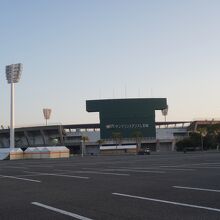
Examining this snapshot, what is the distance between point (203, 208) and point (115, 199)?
A: 9.71ft

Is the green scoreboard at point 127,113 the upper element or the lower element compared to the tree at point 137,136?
upper

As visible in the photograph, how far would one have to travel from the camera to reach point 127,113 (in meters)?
169

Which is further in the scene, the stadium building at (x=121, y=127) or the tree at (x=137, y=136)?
the stadium building at (x=121, y=127)

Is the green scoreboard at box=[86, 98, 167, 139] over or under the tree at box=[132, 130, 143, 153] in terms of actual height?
over

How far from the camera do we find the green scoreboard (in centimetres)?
16825

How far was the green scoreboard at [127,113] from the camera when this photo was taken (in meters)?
168

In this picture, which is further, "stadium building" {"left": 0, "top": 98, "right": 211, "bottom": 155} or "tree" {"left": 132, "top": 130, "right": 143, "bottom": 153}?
"stadium building" {"left": 0, "top": 98, "right": 211, "bottom": 155}

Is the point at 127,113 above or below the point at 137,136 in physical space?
above

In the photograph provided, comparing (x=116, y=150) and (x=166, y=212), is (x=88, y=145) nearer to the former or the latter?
(x=116, y=150)

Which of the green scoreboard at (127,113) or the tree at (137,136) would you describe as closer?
the tree at (137,136)

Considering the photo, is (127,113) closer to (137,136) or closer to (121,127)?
(121,127)

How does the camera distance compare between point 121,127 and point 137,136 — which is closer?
point 137,136

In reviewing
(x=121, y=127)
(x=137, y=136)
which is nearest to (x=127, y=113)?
(x=121, y=127)

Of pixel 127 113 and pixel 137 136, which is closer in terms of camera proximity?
pixel 137 136
